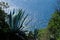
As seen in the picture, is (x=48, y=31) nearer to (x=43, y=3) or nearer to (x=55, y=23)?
(x=55, y=23)

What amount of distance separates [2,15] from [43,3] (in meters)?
48.6

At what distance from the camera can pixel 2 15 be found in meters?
15.8

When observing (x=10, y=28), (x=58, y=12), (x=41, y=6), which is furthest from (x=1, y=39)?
(x=41, y=6)

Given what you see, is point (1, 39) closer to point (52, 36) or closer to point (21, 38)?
point (21, 38)

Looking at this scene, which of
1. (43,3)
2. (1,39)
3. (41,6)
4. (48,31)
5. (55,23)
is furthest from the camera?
(43,3)

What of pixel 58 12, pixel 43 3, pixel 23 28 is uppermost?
pixel 23 28

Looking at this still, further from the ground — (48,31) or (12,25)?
(12,25)

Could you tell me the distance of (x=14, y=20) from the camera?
15312 millimetres

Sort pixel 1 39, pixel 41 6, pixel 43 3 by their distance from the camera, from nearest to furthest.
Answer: pixel 1 39
pixel 41 6
pixel 43 3

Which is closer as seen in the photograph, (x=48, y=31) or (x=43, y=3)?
(x=48, y=31)

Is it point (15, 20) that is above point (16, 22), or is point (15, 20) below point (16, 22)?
above

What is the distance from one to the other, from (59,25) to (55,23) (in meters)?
1.89

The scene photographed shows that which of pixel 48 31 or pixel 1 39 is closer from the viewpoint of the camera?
pixel 1 39

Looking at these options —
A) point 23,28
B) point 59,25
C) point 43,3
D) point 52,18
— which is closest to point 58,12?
point 59,25
